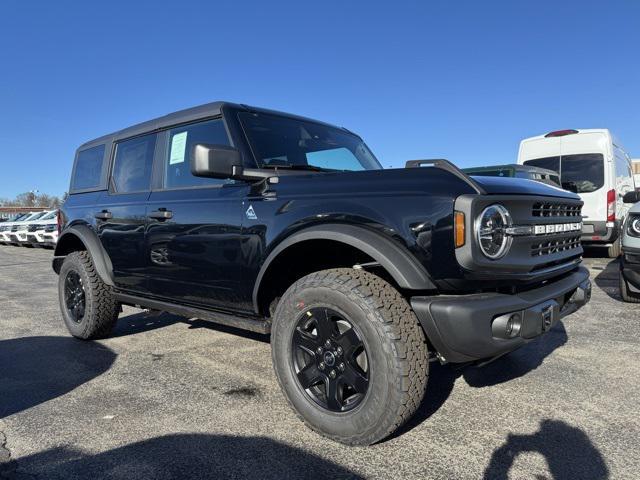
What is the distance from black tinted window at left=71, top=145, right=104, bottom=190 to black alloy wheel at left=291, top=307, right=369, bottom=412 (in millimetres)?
3054

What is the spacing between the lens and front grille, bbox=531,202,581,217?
8.69ft

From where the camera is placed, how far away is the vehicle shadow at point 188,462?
7.32ft

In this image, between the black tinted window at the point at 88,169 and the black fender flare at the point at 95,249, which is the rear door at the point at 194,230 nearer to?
the black fender flare at the point at 95,249

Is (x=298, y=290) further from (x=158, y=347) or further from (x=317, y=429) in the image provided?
(x=158, y=347)

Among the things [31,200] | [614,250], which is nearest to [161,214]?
[614,250]

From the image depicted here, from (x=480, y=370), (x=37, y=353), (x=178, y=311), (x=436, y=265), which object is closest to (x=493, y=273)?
(x=436, y=265)

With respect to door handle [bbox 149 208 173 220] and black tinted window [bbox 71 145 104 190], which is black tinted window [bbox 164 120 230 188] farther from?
black tinted window [bbox 71 145 104 190]

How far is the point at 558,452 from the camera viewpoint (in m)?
2.38

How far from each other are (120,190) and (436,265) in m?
3.17

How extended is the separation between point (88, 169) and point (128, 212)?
1.29 meters

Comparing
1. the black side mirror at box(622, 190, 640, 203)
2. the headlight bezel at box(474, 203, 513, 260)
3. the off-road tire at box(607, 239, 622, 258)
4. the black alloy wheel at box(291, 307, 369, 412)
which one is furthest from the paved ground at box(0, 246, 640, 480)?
the off-road tire at box(607, 239, 622, 258)

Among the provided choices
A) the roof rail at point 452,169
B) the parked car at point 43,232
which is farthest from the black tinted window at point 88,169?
the parked car at point 43,232

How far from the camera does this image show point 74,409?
3000 millimetres

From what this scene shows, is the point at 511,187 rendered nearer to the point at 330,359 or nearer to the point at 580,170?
the point at 330,359
